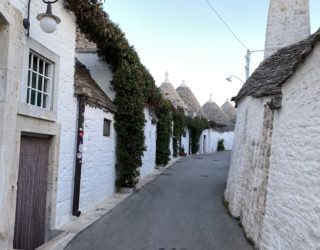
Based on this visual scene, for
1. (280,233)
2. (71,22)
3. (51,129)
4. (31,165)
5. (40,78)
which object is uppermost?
(71,22)

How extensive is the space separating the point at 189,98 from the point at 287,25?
26.9 m

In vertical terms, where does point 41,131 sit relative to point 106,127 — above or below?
below

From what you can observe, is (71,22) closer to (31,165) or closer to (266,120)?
(31,165)

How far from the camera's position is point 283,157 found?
6.50 meters

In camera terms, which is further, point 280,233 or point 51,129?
point 51,129

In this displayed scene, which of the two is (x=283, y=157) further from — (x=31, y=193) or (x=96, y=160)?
(x=96, y=160)

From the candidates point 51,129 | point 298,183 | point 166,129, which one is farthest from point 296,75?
point 166,129

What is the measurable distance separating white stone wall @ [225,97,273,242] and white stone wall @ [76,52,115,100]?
4.76 m

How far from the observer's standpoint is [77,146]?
9.00 m

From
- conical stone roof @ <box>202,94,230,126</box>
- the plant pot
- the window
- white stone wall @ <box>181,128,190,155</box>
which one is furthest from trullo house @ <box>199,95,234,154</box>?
the window

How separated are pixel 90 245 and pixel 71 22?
4.91 metres

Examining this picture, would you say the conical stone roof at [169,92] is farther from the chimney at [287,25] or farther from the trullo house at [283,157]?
the trullo house at [283,157]

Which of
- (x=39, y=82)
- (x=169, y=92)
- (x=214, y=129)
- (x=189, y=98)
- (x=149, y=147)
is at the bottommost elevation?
(x=149, y=147)

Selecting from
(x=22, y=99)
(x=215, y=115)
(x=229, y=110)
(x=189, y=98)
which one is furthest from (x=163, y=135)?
(x=229, y=110)
